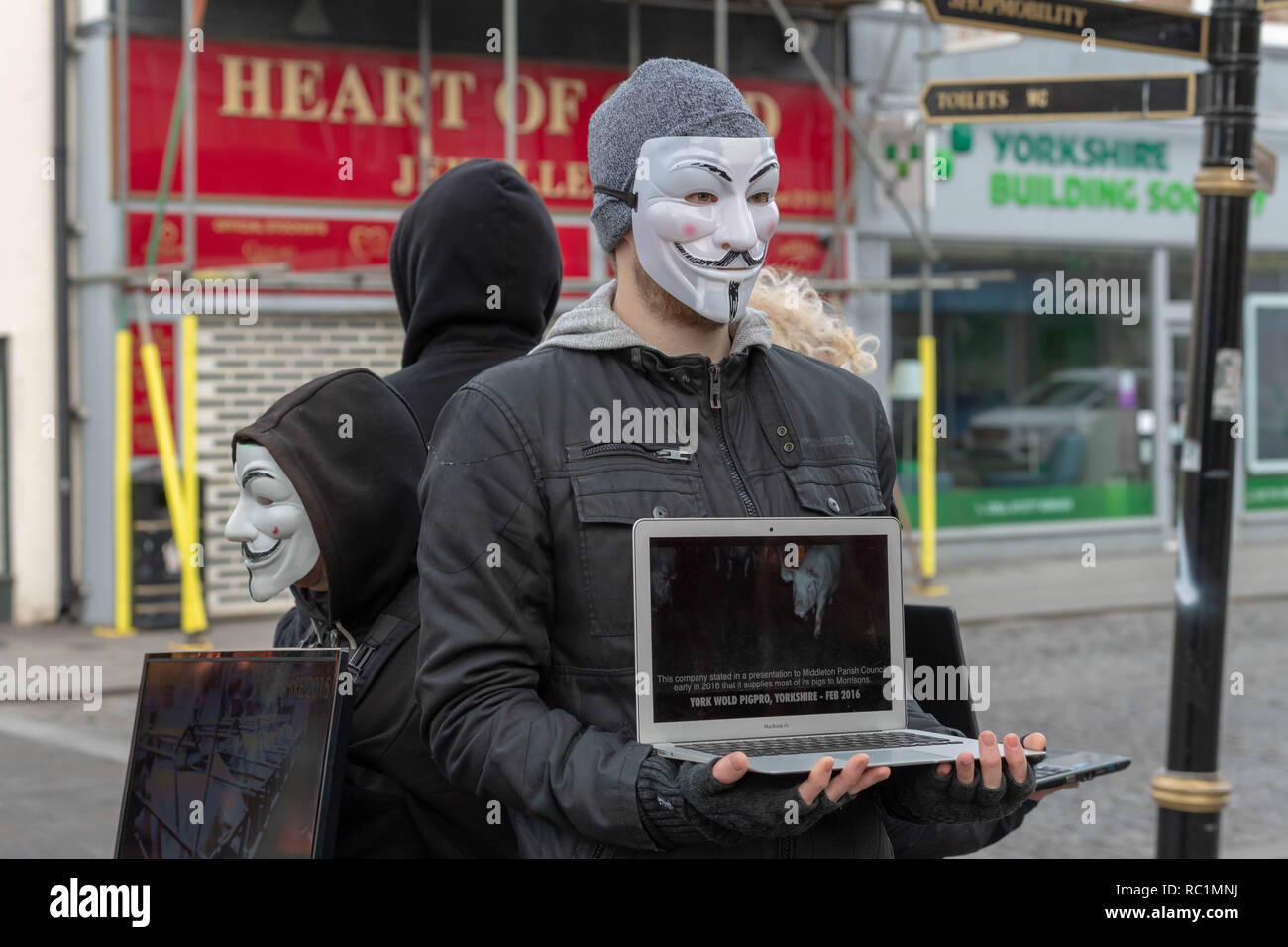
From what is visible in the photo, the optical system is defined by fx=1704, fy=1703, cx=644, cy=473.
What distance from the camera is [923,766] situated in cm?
214

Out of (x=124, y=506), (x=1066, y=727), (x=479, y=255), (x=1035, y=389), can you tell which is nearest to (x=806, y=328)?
(x=479, y=255)

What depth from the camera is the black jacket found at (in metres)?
2.10

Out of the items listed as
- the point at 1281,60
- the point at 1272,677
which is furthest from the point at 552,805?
the point at 1281,60

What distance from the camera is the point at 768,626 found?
219 cm

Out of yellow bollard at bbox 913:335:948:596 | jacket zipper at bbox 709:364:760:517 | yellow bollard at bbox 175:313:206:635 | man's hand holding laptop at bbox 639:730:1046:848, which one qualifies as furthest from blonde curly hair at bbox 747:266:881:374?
yellow bollard at bbox 913:335:948:596

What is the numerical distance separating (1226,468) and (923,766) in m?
3.05

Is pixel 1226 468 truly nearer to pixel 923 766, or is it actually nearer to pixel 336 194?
pixel 923 766

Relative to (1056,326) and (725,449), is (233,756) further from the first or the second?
(1056,326)

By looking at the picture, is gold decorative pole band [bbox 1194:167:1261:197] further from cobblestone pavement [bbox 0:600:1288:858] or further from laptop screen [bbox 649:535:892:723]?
laptop screen [bbox 649:535:892:723]

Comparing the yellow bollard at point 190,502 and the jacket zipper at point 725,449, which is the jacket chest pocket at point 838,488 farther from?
the yellow bollard at point 190,502

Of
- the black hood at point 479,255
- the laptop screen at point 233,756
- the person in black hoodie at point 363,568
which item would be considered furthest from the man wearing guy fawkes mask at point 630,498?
the black hood at point 479,255

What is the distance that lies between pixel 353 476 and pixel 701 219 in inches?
26.1

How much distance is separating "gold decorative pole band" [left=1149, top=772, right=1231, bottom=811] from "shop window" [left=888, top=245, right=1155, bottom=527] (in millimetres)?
11043

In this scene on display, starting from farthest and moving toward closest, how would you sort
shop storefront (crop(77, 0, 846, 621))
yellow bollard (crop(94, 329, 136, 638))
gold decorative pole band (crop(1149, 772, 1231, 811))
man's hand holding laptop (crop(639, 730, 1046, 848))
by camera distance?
shop storefront (crop(77, 0, 846, 621)) < yellow bollard (crop(94, 329, 136, 638)) < gold decorative pole band (crop(1149, 772, 1231, 811)) < man's hand holding laptop (crop(639, 730, 1046, 848))
